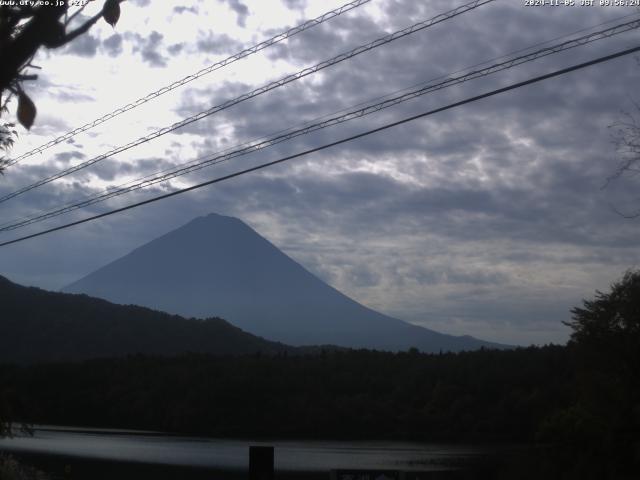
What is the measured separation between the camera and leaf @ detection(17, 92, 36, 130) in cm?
369

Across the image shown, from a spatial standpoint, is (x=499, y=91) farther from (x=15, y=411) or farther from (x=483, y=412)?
(x=483, y=412)

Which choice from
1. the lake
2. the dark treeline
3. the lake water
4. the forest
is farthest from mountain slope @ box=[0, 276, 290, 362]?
the lake

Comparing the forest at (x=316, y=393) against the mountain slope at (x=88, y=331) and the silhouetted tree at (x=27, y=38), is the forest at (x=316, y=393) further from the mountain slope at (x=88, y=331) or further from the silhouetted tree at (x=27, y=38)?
the silhouetted tree at (x=27, y=38)

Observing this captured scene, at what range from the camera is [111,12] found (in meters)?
3.98

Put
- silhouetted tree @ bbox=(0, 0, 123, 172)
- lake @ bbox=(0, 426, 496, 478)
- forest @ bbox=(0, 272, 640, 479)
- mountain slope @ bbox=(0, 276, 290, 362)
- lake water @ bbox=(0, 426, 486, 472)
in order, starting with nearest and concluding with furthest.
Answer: silhouetted tree @ bbox=(0, 0, 123, 172)
lake @ bbox=(0, 426, 496, 478)
lake water @ bbox=(0, 426, 486, 472)
forest @ bbox=(0, 272, 640, 479)
mountain slope @ bbox=(0, 276, 290, 362)

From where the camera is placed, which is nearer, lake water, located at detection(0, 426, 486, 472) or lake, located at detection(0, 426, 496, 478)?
lake, located at detection(0, 426, 496, 478)

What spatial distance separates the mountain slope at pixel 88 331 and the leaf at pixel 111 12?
257 feet

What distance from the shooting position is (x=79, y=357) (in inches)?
3354

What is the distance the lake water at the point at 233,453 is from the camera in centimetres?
3912

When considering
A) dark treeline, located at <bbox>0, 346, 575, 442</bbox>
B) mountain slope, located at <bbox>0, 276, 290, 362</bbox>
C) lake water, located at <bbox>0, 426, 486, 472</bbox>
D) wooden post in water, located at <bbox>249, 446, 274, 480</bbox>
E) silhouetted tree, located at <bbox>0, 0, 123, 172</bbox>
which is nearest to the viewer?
silhouetted tree, located at <bbox>0, 0, 123, 172</bbox>

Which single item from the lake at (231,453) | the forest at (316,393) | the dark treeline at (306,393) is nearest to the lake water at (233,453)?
the lake at (231,453)

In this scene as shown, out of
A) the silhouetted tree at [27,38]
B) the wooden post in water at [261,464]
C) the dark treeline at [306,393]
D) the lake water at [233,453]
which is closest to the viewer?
the silhouetted tree at [27,38]

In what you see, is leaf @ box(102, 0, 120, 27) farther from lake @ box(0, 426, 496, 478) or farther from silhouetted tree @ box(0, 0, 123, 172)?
lake @ box(0, 426, 496, 478)

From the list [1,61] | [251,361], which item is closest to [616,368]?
[1,61]
